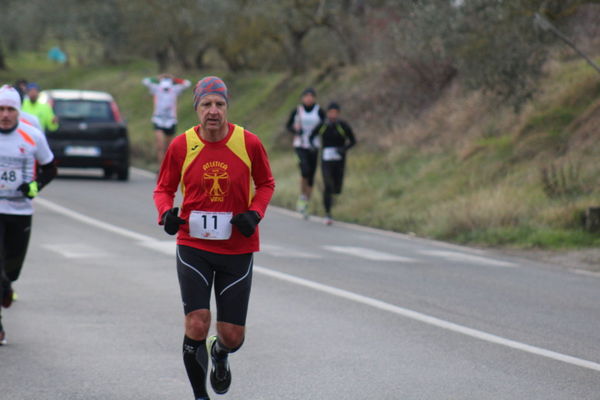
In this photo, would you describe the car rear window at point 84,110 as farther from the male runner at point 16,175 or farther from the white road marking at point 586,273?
the male runner at point 16,175

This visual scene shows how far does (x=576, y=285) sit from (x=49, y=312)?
5257 millimetres

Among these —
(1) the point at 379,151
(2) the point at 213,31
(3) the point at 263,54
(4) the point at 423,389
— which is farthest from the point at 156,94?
(3) the point at 263,54

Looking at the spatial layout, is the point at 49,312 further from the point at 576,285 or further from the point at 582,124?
the point at 582,124

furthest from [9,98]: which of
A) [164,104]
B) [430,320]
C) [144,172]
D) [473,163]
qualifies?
[144,172]

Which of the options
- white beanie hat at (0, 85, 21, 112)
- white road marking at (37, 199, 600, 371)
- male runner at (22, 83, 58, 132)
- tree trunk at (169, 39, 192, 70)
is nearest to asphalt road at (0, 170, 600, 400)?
white road marking at (37, 199, 600, 371)

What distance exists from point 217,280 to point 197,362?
1.51 ft

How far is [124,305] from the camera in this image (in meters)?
10.7

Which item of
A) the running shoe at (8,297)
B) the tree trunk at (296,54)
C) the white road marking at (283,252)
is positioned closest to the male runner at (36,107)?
the white road marking at (283,252)

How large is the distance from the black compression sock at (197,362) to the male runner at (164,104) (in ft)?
61.6

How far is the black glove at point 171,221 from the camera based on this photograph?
21.4ft

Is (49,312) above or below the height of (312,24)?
below

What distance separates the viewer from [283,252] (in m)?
15.1

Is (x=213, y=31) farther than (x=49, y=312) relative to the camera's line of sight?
Yes

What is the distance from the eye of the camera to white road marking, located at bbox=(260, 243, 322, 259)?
1474cm
